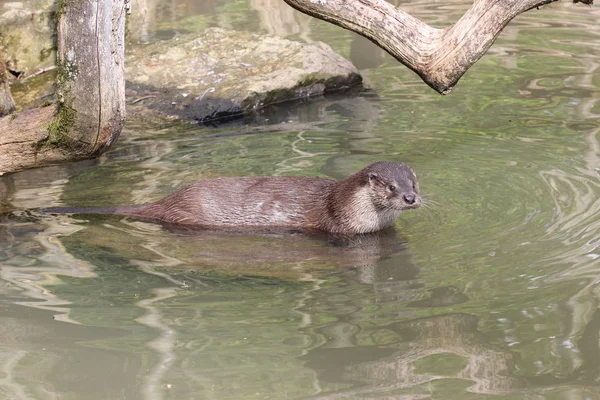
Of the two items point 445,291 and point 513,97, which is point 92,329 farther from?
point 513,97

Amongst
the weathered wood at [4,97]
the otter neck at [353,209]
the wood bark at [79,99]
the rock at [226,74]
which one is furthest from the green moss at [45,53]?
the otter neck at [353,209]

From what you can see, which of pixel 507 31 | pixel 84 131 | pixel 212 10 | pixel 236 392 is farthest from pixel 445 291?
pixel 212 10

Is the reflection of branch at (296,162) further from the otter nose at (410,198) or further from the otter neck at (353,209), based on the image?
the otter nose at (410,198)

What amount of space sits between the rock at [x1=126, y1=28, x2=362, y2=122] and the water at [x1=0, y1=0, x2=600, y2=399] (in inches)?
17.9

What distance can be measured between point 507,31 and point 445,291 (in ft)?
23.1

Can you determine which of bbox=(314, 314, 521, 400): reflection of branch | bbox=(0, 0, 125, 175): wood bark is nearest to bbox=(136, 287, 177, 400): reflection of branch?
bbox=(314, 314, 521, 400): reflection of branch

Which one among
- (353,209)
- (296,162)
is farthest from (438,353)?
(296,162)

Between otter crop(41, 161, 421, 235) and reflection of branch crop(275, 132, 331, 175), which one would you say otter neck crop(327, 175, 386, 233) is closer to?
otter crop(41, 161, 421, 235)

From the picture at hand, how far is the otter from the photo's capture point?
5.83 meters

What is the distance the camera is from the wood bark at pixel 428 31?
530 cm

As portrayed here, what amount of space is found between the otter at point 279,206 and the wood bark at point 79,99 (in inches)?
21.2

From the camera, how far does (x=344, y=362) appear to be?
12.4 ft

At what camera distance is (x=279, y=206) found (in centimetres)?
589

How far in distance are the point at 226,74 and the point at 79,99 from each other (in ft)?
13.0
